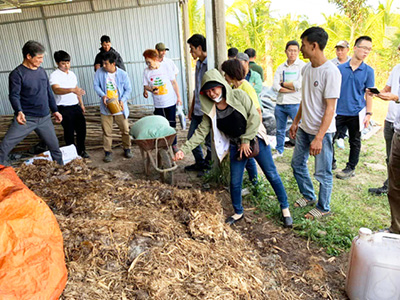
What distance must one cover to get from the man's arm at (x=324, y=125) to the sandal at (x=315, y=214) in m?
0.74

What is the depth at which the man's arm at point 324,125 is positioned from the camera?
3086mm

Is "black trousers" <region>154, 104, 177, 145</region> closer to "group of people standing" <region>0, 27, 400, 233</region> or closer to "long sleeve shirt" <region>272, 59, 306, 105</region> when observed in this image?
"group of people standing" <region>0, 27, 400, 233</region>

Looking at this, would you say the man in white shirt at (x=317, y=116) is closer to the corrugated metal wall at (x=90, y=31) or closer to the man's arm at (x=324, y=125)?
the man's arm at (x=324, y=125)

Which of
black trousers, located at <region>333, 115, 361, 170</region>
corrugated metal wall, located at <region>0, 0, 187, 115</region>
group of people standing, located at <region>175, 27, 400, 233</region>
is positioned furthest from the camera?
corrugated metal wall, located at <region>0, 0, 187, 115</region>

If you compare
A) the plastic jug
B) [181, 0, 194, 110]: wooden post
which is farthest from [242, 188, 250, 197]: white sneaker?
[181, 0, 194, 110]: wooden post

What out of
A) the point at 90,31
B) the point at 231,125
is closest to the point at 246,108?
the point at 231,125

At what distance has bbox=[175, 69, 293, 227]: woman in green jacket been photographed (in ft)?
9.70

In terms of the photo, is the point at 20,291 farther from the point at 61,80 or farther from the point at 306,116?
the point at 61,80

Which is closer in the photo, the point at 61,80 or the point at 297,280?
the point at 297,280

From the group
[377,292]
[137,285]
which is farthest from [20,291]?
[377,292]

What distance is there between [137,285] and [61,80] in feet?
15.8

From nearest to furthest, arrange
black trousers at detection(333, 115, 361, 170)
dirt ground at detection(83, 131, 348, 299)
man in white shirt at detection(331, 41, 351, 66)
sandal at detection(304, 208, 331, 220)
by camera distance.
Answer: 1. dirt ground at detection(83, 131, 348, 299)
2. sandal at detection(304, 208, 331, 220)
3. black trousers at detection(333, 115, 361, 170)
4. man in white shirt at detection(331, 41, 351, 66)

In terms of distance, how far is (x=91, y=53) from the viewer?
855cm

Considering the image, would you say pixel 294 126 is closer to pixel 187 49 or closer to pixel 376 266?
pixel 376 266
